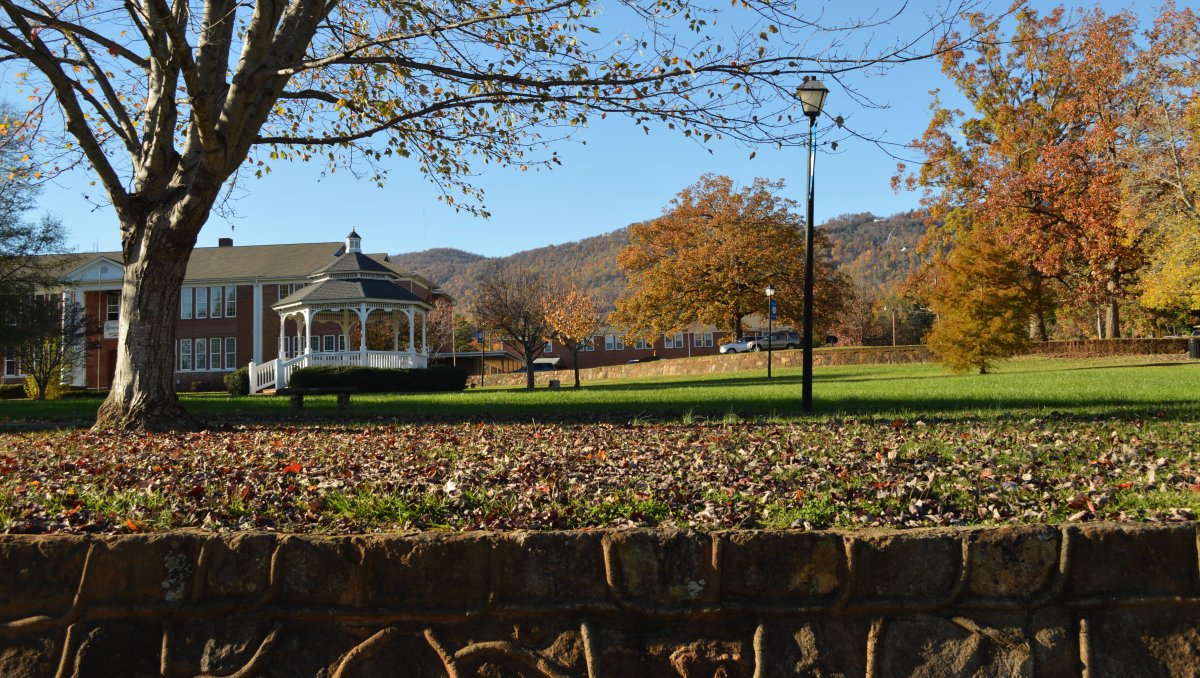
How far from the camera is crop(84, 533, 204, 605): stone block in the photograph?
124 inches

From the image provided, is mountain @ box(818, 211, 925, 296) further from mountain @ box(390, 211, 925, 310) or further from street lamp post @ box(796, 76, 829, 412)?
street lamp post @ box(796, 76, 829, 412)

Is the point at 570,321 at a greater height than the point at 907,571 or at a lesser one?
greater

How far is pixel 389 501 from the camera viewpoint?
395 centimetres

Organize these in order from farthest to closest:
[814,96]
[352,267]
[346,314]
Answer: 1. [352,267]
2. [346,314]
3. [814,96]

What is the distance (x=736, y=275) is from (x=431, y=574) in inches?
1491

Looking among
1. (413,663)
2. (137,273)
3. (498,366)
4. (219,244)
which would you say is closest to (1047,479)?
(413,663)

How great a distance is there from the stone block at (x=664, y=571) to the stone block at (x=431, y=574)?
49 cm

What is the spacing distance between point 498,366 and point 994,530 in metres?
66.0

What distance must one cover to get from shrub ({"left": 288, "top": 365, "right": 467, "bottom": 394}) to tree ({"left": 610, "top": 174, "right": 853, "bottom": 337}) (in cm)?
1644

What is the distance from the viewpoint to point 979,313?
23.2 meters

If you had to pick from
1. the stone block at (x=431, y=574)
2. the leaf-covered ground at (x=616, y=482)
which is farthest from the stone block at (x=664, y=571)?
the stone block at (x=431, y=574)

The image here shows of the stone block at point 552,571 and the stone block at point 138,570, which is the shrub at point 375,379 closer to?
the stone block at point 138,570

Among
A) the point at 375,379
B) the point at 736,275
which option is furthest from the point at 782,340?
the point at 375,379

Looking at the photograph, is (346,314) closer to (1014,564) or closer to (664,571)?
(664,571)
